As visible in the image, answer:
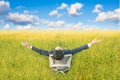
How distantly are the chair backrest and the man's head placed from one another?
0.12 metres

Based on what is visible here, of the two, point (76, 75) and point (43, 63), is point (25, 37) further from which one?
point (76, 75)

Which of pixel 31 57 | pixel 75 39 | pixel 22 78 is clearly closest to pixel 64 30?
pixel 75 39

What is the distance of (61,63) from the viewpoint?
9.20 metres

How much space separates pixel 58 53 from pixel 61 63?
32cm

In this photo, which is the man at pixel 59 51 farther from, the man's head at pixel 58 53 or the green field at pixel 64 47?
the green field at pixel 64 47

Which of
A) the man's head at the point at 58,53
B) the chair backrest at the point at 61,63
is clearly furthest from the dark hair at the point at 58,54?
the chair backrest at the point at 61,63

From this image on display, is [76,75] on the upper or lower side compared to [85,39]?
lower

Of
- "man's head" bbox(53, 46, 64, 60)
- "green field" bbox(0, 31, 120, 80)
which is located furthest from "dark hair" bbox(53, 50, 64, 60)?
"green field" bbox(0, 31, 120, 80)

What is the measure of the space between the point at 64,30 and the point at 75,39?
32 centimetres

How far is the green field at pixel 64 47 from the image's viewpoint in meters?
9.05

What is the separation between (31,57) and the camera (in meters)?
9.73

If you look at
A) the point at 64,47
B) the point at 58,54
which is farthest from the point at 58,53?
the point at 64,47

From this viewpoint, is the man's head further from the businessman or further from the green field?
the green field

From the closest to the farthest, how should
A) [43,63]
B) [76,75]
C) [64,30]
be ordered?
[76,75], [43,63], [64,30]
